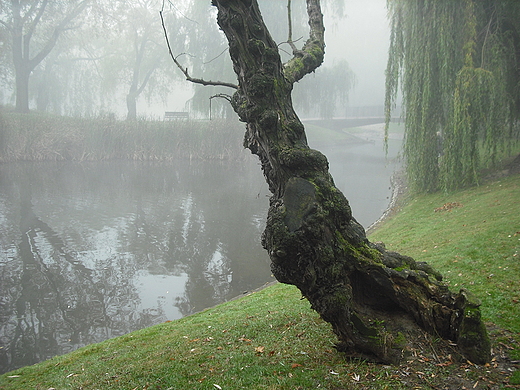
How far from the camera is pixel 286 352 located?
4.87 metres

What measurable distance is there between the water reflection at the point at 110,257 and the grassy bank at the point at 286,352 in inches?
96.0

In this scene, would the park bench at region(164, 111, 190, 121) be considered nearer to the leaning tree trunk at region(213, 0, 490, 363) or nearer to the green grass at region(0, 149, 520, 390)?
the green grass at region(0, 149, 520, 390)

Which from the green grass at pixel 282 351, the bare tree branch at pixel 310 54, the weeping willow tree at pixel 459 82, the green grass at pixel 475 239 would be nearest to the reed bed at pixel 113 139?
the weeping willow tree at pixel 459 82

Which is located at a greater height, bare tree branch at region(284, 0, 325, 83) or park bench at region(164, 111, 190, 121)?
park bench at region(164, 111, 190, 121)

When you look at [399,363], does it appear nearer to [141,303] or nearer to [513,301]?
[513,301]

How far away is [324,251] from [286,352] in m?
1.46

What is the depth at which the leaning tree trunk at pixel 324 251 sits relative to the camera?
4.25 m

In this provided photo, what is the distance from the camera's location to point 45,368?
6254mm

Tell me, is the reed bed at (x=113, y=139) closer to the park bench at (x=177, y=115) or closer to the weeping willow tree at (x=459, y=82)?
the park bench at (x=177, y=115)

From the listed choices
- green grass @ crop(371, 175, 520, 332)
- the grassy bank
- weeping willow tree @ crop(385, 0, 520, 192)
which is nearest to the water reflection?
the grassy bank

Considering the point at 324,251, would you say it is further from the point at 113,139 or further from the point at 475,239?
the point at 113,139

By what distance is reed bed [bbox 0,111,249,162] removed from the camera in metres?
31.7

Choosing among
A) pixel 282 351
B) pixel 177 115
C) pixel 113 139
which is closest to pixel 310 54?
pixel 282 351

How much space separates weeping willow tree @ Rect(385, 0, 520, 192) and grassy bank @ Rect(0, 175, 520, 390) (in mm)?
4709
